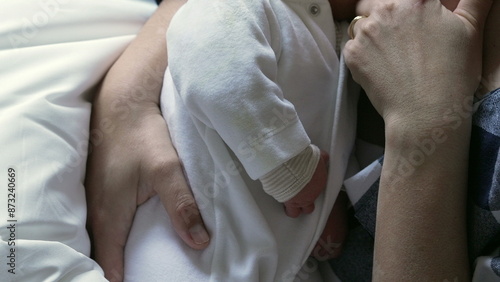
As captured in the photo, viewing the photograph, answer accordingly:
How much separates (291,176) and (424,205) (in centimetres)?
18

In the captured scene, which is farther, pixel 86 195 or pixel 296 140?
pixel 86 195

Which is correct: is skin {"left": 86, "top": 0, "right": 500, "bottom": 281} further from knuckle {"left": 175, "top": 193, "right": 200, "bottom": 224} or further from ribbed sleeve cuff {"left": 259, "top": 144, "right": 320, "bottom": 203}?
ribbed sleeve cuff {"left": 259, "top": 144, "right": 320, "bottom": 203}

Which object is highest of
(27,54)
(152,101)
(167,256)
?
(27,54)

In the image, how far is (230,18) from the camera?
79 centimetres

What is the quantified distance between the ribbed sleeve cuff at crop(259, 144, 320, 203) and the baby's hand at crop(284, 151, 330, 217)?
0.01m

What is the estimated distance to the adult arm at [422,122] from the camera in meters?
0.71

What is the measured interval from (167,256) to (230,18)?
14.2 inches

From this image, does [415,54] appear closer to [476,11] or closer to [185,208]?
[476,11]

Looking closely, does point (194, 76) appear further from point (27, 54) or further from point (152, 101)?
point (27, 54)

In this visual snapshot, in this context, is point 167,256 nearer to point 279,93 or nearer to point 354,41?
point 279,93

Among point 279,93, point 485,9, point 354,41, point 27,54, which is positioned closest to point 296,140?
point 279,93

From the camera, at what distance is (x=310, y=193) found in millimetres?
819

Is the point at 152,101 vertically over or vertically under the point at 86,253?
over

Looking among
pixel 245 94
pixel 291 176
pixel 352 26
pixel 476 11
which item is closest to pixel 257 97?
pixel 245 94
